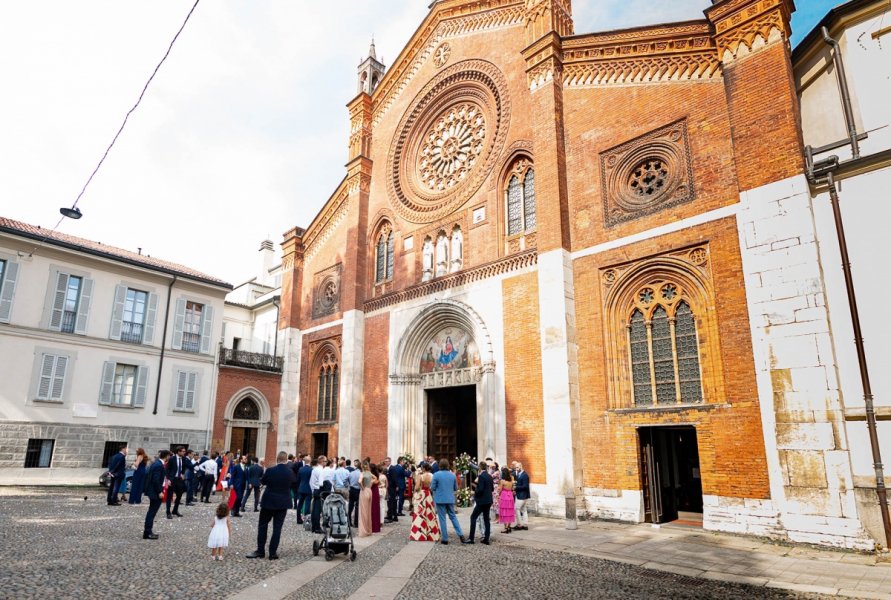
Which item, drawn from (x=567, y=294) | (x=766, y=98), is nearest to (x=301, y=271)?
(x=567, y=294)

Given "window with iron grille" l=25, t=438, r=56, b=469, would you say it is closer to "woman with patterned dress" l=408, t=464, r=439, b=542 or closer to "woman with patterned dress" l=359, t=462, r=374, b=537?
"woman with patterned dress" l=359, t=462, r=374, b=537

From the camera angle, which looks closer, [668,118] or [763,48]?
[763,48]

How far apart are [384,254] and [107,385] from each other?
11924mm

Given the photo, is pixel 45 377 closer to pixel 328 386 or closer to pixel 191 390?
pixel 191 390

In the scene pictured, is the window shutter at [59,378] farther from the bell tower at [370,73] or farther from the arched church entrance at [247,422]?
the bell tower at [370,73]

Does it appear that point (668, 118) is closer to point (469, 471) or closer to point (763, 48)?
point (763, 48)

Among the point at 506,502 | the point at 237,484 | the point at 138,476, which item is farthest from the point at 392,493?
the point at 138,476

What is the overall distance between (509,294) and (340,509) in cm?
878

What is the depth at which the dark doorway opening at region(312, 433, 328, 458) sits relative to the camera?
21641 millimetres

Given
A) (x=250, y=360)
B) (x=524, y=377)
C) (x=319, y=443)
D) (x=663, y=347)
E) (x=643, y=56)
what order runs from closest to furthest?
(x=663, y=347) → (x=643, y=56) → (x=524, y=377) → (x=319, y=443) → (x=250, y=360)

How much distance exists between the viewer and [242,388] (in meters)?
25.6

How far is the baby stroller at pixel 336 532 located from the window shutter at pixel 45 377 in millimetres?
16218

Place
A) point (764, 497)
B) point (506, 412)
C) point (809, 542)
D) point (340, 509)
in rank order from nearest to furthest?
point (340, 509), point (809, 542), point (764, 497), point (506, 412)

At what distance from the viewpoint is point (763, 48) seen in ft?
39.1
